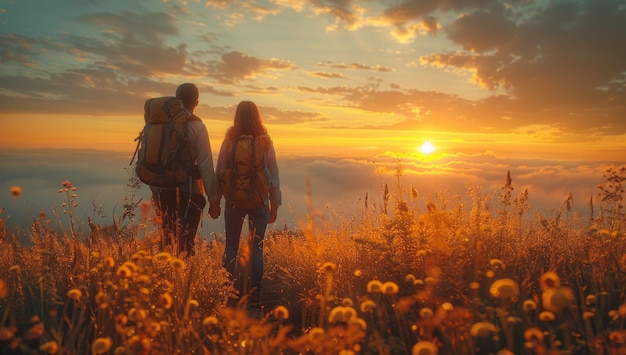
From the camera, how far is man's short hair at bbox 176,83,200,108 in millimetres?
5797

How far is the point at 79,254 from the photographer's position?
4.35 meters

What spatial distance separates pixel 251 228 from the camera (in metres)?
6.21

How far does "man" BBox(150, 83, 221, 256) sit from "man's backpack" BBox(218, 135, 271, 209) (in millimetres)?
178

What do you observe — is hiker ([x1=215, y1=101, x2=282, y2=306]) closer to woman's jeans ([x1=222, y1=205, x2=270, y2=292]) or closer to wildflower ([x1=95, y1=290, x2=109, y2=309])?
woman's jeans ([x1=222, y1=205, x2=270, y2=292])

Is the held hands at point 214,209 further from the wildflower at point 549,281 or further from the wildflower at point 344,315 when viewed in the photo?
the wildflower at point 549,281

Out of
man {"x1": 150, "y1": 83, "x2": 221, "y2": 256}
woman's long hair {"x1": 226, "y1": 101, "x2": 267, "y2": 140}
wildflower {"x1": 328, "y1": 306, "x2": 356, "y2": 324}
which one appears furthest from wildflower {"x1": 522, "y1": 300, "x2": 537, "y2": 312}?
woman's long hair {"x1": 226, "y1": 101, "x2": 267, "y2": 140}

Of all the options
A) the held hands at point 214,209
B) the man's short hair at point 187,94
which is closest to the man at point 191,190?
the man's short hair at point 187,94

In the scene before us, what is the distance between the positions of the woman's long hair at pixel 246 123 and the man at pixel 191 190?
392 mm

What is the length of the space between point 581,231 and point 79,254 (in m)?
5.30

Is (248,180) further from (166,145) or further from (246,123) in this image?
(166,145)

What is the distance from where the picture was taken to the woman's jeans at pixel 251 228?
6047mm

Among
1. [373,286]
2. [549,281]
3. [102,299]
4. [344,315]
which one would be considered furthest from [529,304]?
[102,299]

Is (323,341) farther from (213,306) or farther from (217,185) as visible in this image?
(217,185)

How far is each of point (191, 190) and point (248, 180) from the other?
0.68 meters
